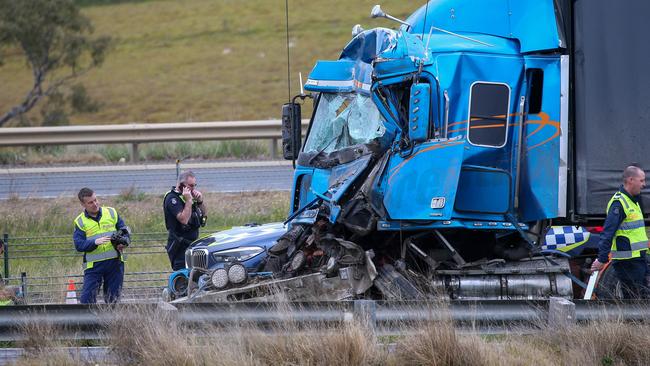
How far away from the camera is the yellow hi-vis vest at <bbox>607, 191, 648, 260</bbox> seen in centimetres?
863

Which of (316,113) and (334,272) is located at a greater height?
(316,113)

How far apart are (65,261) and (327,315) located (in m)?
8.00

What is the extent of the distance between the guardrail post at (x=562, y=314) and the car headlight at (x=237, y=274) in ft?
10.1

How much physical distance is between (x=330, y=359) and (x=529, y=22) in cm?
394

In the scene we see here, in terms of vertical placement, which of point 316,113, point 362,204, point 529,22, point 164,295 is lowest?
point 164,295

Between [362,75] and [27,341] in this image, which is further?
[362,75]

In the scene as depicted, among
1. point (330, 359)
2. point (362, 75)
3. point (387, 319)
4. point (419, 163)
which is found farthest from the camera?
point (362, 75)

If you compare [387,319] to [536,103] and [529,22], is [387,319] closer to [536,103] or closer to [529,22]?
[536,103]

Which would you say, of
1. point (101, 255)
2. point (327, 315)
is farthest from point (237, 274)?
point (101, 255)

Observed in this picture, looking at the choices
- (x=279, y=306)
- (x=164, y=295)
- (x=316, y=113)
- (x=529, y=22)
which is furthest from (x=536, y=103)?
(x=164, y=295)

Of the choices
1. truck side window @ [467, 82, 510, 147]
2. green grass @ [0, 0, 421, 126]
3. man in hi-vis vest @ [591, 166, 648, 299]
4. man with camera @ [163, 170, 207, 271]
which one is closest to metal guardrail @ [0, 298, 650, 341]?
man in hi-vis vest @ [591, 166, 648, 299]

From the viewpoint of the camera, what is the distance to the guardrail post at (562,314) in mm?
7422

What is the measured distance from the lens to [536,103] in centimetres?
894

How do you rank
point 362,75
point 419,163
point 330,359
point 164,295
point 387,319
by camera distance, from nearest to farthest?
point 330,359 → point 387,319 → point 419,163 → point 362,75 → point 164,295
